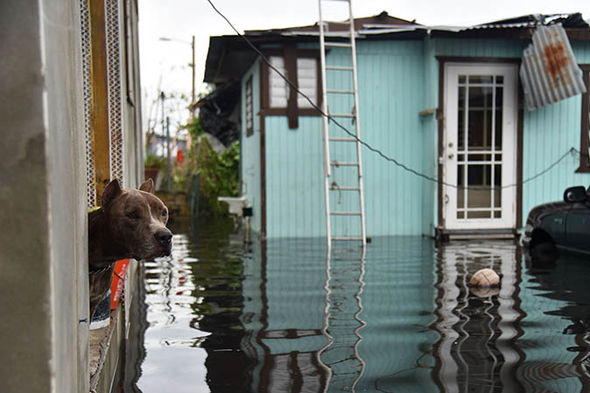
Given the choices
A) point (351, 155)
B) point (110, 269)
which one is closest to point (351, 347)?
point (110, 269)

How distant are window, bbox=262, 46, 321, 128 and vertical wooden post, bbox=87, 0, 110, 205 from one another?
6371 mm

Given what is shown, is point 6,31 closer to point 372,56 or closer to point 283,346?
point 283,346

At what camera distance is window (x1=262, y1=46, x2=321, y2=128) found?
32.7 ft

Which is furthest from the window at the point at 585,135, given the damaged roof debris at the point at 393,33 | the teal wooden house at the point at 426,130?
the damaged roof debris at the point at 393,33

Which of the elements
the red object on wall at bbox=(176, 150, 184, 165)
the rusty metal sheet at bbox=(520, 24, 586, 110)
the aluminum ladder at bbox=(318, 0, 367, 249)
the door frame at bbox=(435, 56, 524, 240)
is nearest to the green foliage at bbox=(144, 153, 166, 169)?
the red object on wall at bbox=(176, 150, 184, 165)

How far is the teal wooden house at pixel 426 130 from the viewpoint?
9875 mm

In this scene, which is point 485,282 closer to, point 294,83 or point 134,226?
point 134,226

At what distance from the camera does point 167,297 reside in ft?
17.9

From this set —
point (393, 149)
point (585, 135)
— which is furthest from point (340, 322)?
point (585, 135)

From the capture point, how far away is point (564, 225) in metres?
7.28

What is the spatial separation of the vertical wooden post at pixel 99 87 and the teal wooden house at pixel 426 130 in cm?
613

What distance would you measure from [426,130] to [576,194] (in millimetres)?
3637

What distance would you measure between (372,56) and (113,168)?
276 inches

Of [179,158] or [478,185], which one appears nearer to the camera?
[478,185]
